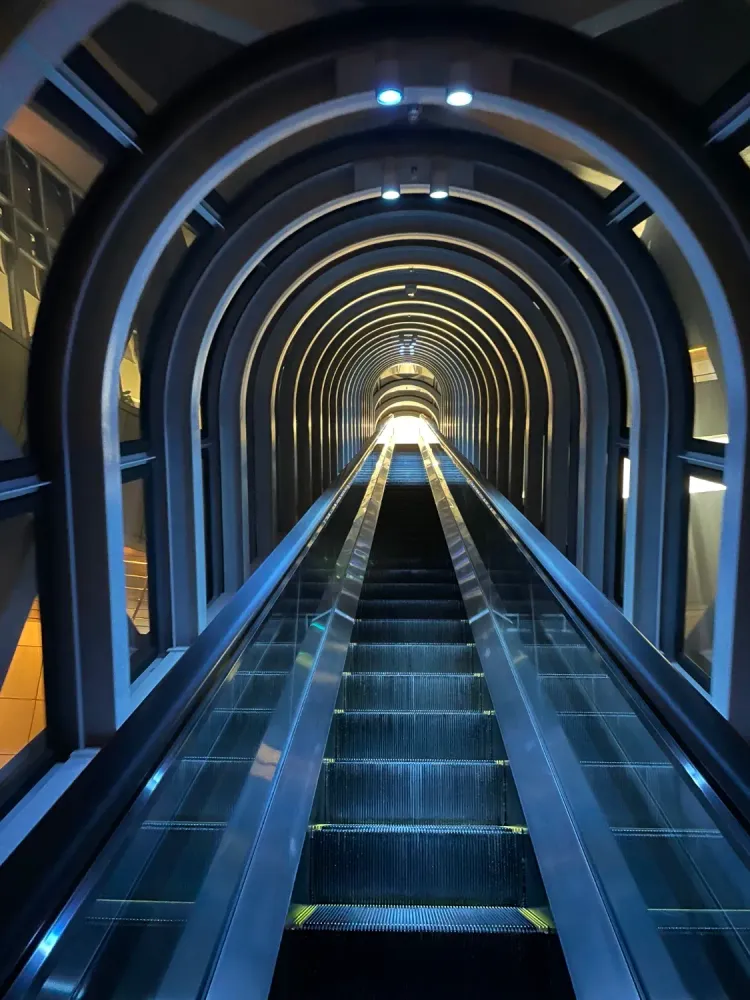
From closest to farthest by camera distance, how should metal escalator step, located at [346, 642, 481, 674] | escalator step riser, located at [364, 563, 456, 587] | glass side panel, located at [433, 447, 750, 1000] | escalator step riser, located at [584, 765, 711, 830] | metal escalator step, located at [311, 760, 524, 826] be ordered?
glass side panel, located at [433, 447, 750, 1000], escalator step riser, located at [584, 765, 711, 830], metal escalator step, located at [311, 760, 524, 826], metal escalator step, located at [346, 642, 481, 674], escalator step riser, located at [364, 563, 456, 587]

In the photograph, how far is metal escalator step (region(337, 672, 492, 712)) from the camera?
5.90 meters

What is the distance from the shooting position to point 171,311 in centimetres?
850

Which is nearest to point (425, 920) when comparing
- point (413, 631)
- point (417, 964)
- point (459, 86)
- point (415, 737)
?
point (417, 964)

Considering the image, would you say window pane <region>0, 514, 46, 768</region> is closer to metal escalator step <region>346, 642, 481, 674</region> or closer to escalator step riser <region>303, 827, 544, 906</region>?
metal escalator step <region>346, 642, 481, 674</region>

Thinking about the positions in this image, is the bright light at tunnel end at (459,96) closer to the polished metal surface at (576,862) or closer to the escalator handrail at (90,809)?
the polished metal surface at (576,862)

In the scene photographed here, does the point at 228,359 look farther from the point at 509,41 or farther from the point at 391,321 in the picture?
the point at 391,321

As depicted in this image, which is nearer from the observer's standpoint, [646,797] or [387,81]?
[646,797]

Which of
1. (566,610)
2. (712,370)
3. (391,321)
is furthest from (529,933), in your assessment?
(391,321)

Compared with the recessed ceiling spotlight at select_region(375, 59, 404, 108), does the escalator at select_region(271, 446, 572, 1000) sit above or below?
below

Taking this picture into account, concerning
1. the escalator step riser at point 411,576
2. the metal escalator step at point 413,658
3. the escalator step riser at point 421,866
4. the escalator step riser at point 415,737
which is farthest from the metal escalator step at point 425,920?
the escalator step riser at point 411,576

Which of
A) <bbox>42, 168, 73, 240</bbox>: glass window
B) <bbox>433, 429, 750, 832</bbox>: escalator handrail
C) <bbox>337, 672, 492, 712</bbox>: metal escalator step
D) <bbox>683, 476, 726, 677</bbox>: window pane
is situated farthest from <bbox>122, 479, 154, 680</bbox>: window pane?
<bbox>683, 476, 726, 677</bbox>: window pane

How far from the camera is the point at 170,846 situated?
252 cm

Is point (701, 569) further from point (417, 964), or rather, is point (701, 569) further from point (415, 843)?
point (417, 964)

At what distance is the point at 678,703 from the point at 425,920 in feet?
4.16
